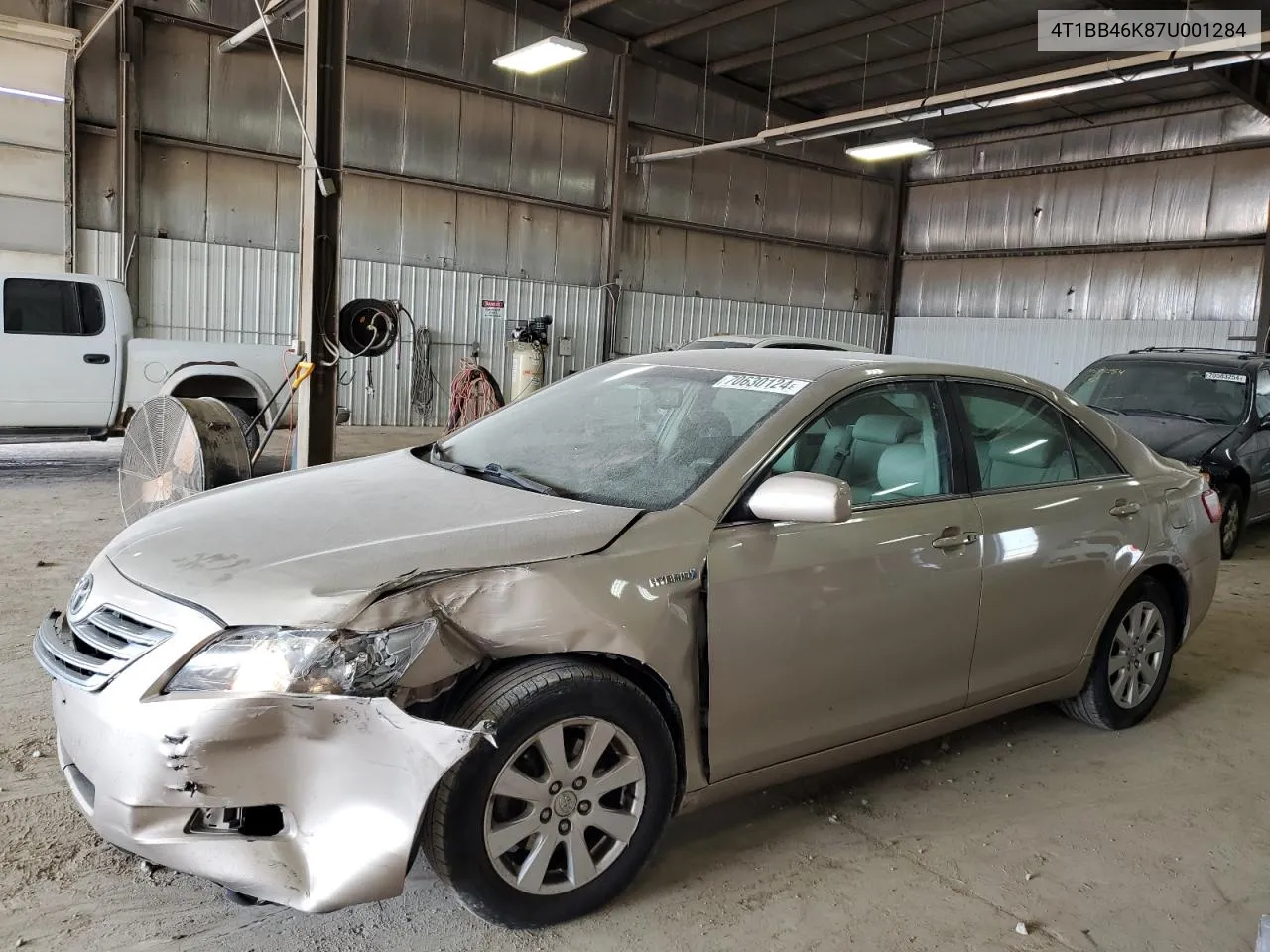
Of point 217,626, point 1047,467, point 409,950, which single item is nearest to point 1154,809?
→ point 1047,467

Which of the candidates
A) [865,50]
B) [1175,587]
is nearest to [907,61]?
[865,50]

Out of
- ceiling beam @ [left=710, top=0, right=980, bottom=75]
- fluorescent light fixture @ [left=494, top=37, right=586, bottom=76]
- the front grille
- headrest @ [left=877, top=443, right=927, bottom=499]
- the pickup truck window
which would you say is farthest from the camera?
ceiling beam @ [left=710, top=0, right=980, bottom=75]

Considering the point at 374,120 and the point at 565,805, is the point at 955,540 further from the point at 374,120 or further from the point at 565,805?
the point at 374,120

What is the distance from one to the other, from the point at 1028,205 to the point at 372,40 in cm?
1204

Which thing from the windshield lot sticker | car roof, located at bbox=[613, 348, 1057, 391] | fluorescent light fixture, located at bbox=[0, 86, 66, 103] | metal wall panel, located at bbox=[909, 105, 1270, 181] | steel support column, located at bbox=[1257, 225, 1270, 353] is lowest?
the windshield lot sticker

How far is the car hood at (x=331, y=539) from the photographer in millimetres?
2084

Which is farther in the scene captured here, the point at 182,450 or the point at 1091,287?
the point at 1091,287

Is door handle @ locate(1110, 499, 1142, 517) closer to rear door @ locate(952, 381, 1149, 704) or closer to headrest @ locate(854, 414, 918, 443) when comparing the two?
rear door @ locate(952, 381, 1149, 704)

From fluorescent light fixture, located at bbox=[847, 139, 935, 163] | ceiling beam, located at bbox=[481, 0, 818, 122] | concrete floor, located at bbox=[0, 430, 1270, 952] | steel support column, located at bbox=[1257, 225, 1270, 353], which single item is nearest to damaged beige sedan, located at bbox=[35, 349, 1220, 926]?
concrete floor, located at bbox=[0, 430, 1270, 952]

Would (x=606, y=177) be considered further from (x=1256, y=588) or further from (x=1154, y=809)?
(x=1154, y=809)

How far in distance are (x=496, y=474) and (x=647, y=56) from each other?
49.2 ft

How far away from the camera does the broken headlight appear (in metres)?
1.99

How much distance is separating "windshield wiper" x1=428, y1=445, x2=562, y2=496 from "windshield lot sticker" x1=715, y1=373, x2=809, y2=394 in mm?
701

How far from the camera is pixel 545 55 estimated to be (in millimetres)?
11188
